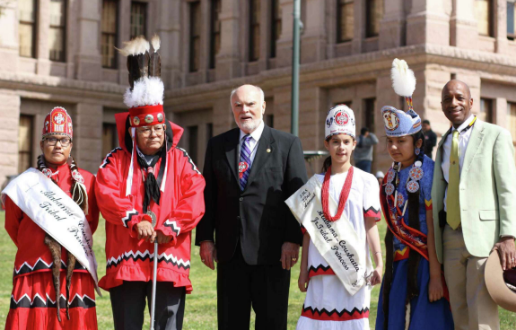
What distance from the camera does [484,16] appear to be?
27.6 m

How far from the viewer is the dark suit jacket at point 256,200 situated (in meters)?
7.43

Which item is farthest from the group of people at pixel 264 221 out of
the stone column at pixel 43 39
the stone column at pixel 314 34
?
the stone column at pixel 43 39

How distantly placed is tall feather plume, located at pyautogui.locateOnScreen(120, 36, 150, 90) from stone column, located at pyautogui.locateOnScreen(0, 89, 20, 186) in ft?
83.1

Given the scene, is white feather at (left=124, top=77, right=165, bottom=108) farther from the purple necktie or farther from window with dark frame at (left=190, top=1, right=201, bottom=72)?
window with dark frame at (left=190, top=1, right=201, bottom=72)

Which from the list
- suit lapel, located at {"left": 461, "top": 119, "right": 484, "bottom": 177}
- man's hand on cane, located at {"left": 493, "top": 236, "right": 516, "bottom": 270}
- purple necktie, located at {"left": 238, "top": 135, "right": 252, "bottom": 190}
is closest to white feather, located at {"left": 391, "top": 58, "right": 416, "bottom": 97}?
suit lapel, located at {"left": 461, "top": 119, "right": 484, "bottom": 177}

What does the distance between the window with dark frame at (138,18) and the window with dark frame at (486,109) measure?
13.8 metres

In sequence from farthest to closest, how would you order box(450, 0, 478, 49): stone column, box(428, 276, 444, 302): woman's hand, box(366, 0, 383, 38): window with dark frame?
box(366, 0, 383, 38): window with dark frame < box(450, 0, 478, 49): stone column < box(428, 276, 444, 302): woman's hand

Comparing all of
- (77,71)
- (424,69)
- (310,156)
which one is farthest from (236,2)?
(310,156)

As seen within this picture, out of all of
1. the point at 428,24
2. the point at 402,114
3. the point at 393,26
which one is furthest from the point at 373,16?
the point at 402,114

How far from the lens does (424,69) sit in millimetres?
25141

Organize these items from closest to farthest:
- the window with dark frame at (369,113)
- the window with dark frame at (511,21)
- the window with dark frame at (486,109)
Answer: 1. the window with dark frame at (486,109)
2. the window with dark frame at (369,113)
3. the window with dark frame at (511,21)

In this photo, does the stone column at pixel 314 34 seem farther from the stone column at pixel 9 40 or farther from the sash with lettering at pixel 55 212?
the sash with lettering at pixel 55 212

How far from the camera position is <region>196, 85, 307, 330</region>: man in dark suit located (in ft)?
24.3

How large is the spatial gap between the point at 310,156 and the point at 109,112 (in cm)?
1591
